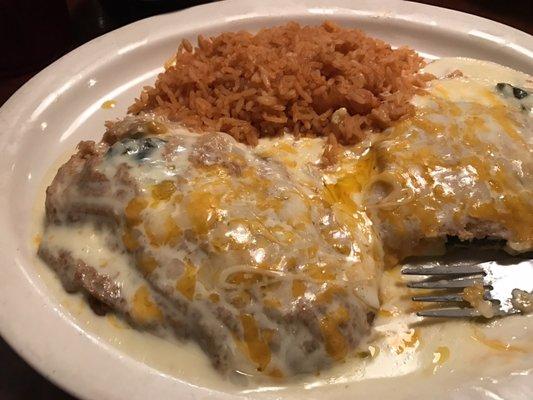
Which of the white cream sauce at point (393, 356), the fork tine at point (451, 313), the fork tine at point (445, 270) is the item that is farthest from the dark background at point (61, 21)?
the fork tine at point (451, 313)

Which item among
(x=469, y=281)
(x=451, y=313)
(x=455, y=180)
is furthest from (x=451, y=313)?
(x=455, y=180)

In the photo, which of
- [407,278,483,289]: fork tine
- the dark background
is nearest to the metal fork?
[407,278,483,289]: fork tine

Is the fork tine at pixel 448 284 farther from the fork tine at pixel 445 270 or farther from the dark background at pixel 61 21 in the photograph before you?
the dark background at pixel 61 21

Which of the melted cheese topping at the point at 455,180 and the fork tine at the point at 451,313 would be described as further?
the melted cheese topping at the point at 455,180

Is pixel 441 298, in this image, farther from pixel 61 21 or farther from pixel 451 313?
pixel 61 21

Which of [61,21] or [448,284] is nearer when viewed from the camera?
[448,284]

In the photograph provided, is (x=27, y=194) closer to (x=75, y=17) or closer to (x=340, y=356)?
(x=340, y=356)

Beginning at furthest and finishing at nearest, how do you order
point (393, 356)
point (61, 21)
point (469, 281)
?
point (61, 21)
point (469, 281)
point (393, 356)

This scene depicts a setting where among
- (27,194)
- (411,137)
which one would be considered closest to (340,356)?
(411,137)
